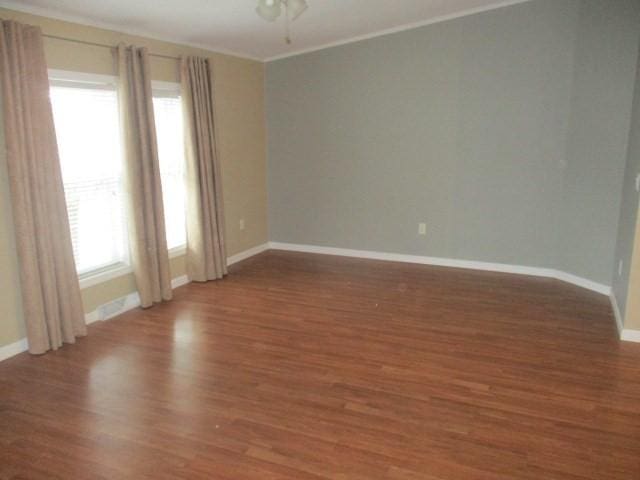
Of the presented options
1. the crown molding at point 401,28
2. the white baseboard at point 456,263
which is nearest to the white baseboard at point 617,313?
the white baseboard at point 456,263

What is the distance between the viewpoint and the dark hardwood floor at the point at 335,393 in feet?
7.48

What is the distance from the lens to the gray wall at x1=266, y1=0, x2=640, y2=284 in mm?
4559

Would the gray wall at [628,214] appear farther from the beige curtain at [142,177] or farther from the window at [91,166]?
the window at [91,166]

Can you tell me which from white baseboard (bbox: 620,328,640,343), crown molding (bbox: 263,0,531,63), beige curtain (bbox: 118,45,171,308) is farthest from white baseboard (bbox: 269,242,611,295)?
crown molding (bbox: 263,0,531,63)

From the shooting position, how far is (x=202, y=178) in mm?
4867

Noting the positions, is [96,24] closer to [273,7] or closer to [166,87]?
[166,87]

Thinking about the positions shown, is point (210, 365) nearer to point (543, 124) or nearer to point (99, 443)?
point (99, 443)

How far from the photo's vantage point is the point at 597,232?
4602 mm

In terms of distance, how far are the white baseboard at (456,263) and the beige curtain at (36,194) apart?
10.4 ft

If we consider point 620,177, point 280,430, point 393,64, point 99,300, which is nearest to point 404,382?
point 280,430

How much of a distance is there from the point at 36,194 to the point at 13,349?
1.09 metres

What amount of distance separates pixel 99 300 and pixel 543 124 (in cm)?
448

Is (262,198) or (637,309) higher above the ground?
(262,198)

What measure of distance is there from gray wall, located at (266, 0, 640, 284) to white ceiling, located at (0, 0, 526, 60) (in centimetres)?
30
